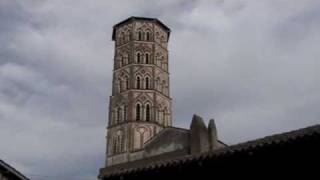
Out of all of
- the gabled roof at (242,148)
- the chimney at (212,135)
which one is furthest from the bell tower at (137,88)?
the gabled roof at (242,148)

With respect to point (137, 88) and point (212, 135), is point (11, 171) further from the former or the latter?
point (137, 88)

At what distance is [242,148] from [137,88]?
51366 millimetres

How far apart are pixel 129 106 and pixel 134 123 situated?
2.00m

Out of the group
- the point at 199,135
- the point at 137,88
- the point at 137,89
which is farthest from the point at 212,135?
the point at 137,88

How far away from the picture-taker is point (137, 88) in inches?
2410

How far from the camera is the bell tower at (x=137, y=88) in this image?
190 feet

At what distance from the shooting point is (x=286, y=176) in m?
9.74

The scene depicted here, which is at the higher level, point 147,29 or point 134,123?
point 147,29

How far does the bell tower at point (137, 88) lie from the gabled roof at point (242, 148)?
4454 cm

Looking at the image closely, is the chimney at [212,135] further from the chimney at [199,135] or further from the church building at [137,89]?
the church building at [137,89]

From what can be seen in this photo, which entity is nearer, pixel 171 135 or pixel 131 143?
pixel 171 135

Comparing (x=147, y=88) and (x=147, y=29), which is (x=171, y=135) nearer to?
(x=147, y=88)

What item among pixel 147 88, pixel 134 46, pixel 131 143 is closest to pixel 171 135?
pixel 131 143

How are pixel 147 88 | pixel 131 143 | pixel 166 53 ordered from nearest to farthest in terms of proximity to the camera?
pixel 131 143 < pixel 147 88 < pixel 166 53
